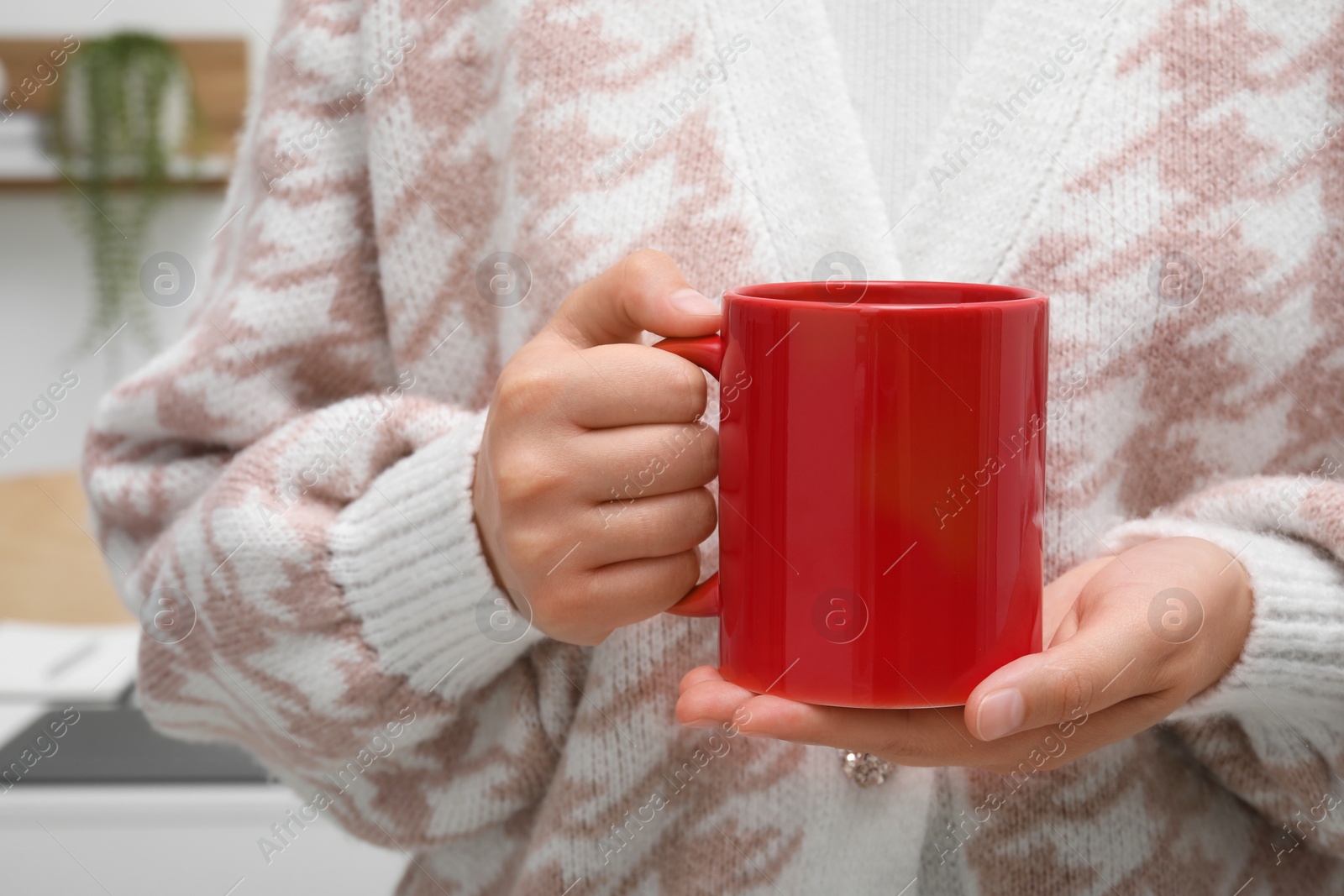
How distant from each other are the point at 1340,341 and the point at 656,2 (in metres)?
0.39

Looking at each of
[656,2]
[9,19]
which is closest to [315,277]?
[656,2]

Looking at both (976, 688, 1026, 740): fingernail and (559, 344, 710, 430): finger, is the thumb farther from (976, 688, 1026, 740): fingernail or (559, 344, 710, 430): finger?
(976, 688, 1026, 740): fingernail

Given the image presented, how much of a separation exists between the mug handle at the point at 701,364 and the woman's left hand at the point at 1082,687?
0.03 metres

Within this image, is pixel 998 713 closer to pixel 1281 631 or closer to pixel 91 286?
pixel 1281 631

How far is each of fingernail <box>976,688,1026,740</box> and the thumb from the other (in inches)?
6.7

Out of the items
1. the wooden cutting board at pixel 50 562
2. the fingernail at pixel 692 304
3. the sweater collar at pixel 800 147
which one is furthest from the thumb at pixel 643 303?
the wooden cutting board at pixel 50 562

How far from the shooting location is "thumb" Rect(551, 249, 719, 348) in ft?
1.40

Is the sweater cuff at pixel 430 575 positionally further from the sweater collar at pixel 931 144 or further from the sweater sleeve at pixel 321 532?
the sweater collar at pixel 931 144

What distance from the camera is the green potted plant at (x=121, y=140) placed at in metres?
1.57

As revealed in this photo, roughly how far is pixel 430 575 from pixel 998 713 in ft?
0.87

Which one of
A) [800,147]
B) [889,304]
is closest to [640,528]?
[889,304]

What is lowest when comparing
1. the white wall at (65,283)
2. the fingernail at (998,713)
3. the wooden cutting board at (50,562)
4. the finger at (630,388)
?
the wooden cutting board at (50,562)

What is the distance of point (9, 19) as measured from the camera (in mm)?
1600

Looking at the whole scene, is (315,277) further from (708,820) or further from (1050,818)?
(1050,818)
